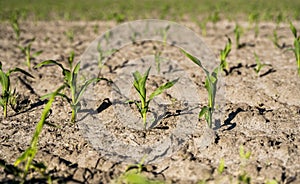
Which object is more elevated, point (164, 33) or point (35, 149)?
point (164, 33)

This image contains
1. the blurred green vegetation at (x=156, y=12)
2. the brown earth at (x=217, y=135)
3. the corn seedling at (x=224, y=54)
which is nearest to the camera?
the brown earth at (x=217, y=135)

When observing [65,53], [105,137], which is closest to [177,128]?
[105,137]

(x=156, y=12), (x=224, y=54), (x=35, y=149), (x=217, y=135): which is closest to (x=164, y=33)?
(x=224, y=54)

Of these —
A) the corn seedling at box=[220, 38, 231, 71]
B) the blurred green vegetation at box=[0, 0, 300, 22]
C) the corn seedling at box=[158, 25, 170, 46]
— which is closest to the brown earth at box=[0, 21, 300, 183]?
the corn seedling at box=[220, 38, 231, 71]

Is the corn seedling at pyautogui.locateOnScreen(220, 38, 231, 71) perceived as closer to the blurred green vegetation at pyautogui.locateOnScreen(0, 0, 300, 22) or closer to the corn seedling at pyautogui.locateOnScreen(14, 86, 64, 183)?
the corn seedling at pyautogui.locateOnScreen(14, 86, 64, 183)

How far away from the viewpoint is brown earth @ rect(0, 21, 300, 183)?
165 cm

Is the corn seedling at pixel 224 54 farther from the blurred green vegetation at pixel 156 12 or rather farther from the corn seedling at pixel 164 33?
the blurred green vegetation at pixel 156 12

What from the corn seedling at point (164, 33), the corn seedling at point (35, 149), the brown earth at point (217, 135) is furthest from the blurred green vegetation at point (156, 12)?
the corn seedling at point (35, 149)

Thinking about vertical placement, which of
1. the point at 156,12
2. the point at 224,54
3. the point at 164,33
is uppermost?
the point at 156,12

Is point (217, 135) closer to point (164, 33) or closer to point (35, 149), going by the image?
point (35, 149)

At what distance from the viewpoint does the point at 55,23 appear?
6387mm

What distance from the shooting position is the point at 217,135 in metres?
1.98

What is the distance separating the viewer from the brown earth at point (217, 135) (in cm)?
165

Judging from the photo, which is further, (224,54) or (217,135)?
(224,54)
